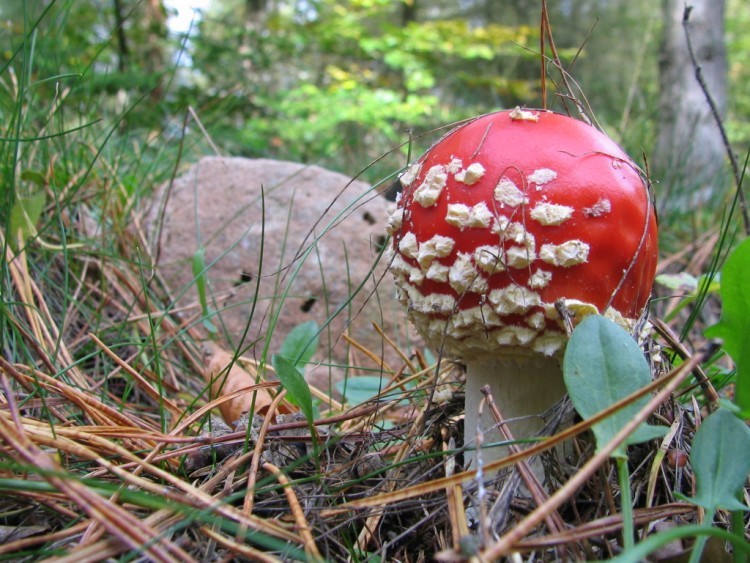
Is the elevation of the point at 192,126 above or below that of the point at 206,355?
above

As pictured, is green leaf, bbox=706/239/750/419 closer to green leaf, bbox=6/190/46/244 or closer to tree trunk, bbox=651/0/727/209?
green leaf, bbox=6/190/46/244

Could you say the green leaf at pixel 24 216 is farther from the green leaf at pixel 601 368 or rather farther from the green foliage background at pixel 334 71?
the green leaf at pixel 601 368

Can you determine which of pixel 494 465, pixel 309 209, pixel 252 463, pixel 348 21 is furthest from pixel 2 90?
pixel 348 21

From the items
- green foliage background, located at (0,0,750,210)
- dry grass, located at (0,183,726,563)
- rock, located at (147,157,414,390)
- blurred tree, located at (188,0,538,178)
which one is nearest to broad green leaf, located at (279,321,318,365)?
dry grass, located at (0,183,726,563)

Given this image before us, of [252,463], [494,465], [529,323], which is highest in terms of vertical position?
[529,323]

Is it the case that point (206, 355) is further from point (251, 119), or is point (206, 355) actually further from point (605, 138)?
point (251, 119)

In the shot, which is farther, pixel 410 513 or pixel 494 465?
pixel 410 513

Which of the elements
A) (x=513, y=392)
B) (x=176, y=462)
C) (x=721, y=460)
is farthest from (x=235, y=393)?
(x=721, y=460)
